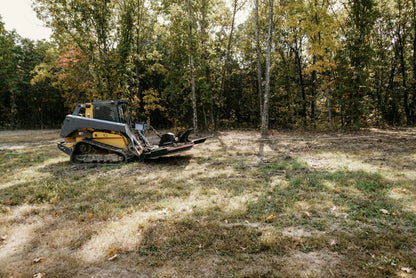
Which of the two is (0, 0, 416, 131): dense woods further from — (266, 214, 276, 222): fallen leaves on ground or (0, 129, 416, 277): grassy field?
(266, 214, 276, 222): fallen leaves on ground

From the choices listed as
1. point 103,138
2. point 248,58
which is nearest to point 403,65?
point 248,58

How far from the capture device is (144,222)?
351cm

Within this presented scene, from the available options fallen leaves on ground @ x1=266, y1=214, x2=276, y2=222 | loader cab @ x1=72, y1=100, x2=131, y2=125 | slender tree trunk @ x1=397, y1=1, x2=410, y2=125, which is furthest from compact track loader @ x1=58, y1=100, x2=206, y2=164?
slender tree trunk @ x1=397, y1=1, x2=410, y2=125

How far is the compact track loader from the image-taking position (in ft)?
24.6

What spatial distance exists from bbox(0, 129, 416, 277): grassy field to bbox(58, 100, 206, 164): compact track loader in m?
1.32

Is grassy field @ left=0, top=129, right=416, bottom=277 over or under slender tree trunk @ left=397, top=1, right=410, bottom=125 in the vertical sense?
under

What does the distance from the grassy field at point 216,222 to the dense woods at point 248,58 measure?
839 cm

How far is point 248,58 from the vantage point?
792 inches

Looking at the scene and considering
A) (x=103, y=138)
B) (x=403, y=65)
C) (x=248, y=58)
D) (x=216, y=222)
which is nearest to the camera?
(x=216, y=222)

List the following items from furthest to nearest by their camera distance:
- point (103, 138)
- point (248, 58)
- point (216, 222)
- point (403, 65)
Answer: point (248, 58), point (403, 65), point (103, 138), point (216, 222)

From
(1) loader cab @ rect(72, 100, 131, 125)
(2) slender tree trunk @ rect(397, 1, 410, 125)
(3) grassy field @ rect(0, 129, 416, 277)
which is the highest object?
(2) slender tree trunk @ rect(397, 1, 410, 125)

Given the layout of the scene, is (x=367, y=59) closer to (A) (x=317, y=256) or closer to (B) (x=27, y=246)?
(A) (x=317, y=256)

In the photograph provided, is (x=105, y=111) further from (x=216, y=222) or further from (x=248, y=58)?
(x=248, y=58)

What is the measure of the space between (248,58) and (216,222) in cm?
1905
